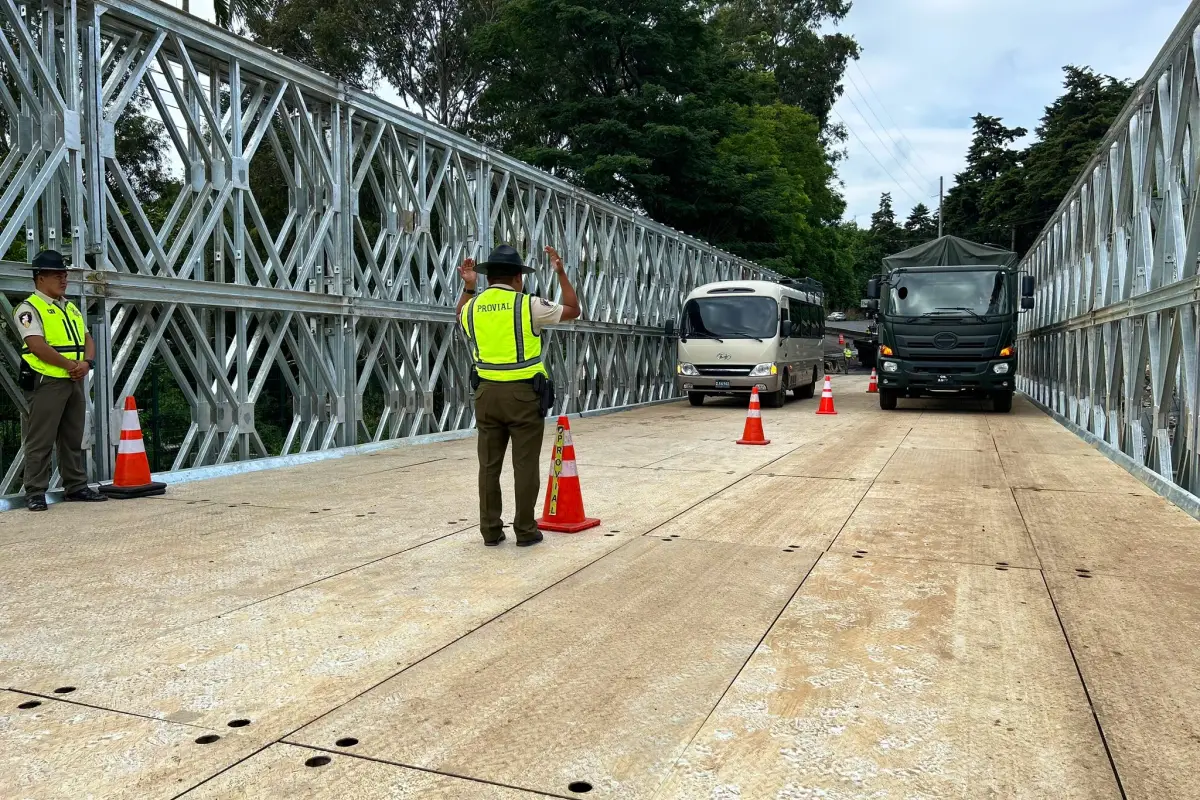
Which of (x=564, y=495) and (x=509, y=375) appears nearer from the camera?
(x=509, y=375)

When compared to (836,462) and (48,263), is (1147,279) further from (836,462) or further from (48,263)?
(48,263)

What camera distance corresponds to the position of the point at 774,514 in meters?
7.55

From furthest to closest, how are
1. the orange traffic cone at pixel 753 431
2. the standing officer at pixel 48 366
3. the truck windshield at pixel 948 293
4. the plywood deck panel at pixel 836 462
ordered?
1. the truck windshield at pixel 948 293
2. the orange traffic cone at pixel 753 431
3. the plywood deck panel at pixel 836 462
4. the standing officer at pixel 48 366

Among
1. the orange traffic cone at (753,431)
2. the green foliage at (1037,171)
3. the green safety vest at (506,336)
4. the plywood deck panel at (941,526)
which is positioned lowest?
the plywood deck panel at (941,526)

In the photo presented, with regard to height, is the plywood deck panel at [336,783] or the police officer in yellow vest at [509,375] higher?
the police officer in yellow vest at [509,375]

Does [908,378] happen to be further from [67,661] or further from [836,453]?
[67,661]

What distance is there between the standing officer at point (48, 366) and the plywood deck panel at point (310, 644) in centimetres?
356

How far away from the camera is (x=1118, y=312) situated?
1005 cm

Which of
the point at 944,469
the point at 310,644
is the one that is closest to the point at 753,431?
the point at 944,469

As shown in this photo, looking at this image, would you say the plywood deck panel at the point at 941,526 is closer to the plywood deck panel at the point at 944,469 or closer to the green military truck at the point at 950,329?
the plywood deck panel at the point at 944,469

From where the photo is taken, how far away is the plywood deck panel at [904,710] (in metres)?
2.97

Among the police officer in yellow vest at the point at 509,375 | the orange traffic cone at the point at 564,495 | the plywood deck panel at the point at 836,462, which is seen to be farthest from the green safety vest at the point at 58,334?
the plywood deck panel at the point at 836,462

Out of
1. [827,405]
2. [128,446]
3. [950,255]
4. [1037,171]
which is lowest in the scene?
[827,405]

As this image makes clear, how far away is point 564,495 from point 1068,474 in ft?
20.1
